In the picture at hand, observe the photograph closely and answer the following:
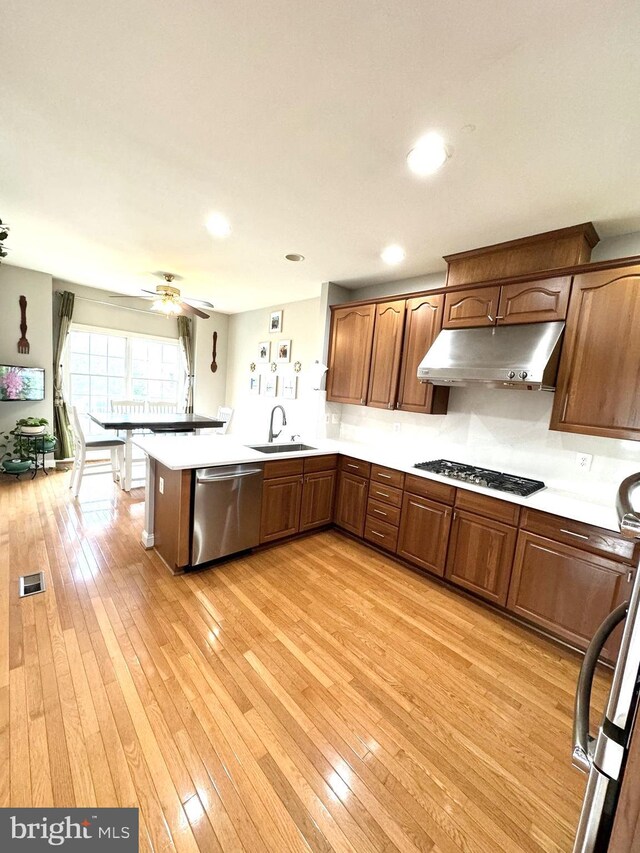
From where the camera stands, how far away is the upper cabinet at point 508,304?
2.28m

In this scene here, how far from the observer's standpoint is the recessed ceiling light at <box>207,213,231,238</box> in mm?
2479

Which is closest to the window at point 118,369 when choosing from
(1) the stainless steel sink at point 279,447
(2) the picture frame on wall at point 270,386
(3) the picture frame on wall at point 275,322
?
(2) the picture frame on wall at point 270,386

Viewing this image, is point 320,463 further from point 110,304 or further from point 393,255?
point 110,304

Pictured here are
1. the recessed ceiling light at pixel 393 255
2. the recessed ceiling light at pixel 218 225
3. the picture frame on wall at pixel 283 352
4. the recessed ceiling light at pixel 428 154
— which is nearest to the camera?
the recessed ceiling light at pixel 428 154

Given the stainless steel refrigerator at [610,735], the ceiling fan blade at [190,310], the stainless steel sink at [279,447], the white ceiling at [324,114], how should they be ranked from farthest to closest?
the ceiling fan blade at [190,310] < the stainless steel sink at [279,447] < the white ceiling at [324,114] < the stainless steel refrigerator at [610,735]

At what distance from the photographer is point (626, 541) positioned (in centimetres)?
184

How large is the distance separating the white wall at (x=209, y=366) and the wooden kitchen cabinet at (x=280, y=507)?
3.87 m

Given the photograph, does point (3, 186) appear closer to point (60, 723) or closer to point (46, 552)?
point (46, 552)

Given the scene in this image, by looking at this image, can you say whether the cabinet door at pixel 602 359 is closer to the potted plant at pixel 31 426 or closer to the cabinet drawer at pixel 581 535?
the cabinet drawer at pixel 581 535

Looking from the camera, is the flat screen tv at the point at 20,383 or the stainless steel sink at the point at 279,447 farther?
the flat screen tv at the point at 20,383

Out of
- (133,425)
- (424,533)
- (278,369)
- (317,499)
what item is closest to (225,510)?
(317,499)

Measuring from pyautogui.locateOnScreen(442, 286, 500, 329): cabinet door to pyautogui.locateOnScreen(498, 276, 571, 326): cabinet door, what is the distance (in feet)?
0.20

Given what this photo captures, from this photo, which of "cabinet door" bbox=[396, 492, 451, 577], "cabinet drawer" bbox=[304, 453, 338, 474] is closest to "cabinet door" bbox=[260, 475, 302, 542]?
"cabinet drawer" bbox=[304, 453, 338, 474]

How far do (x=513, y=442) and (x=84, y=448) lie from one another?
432 cm
